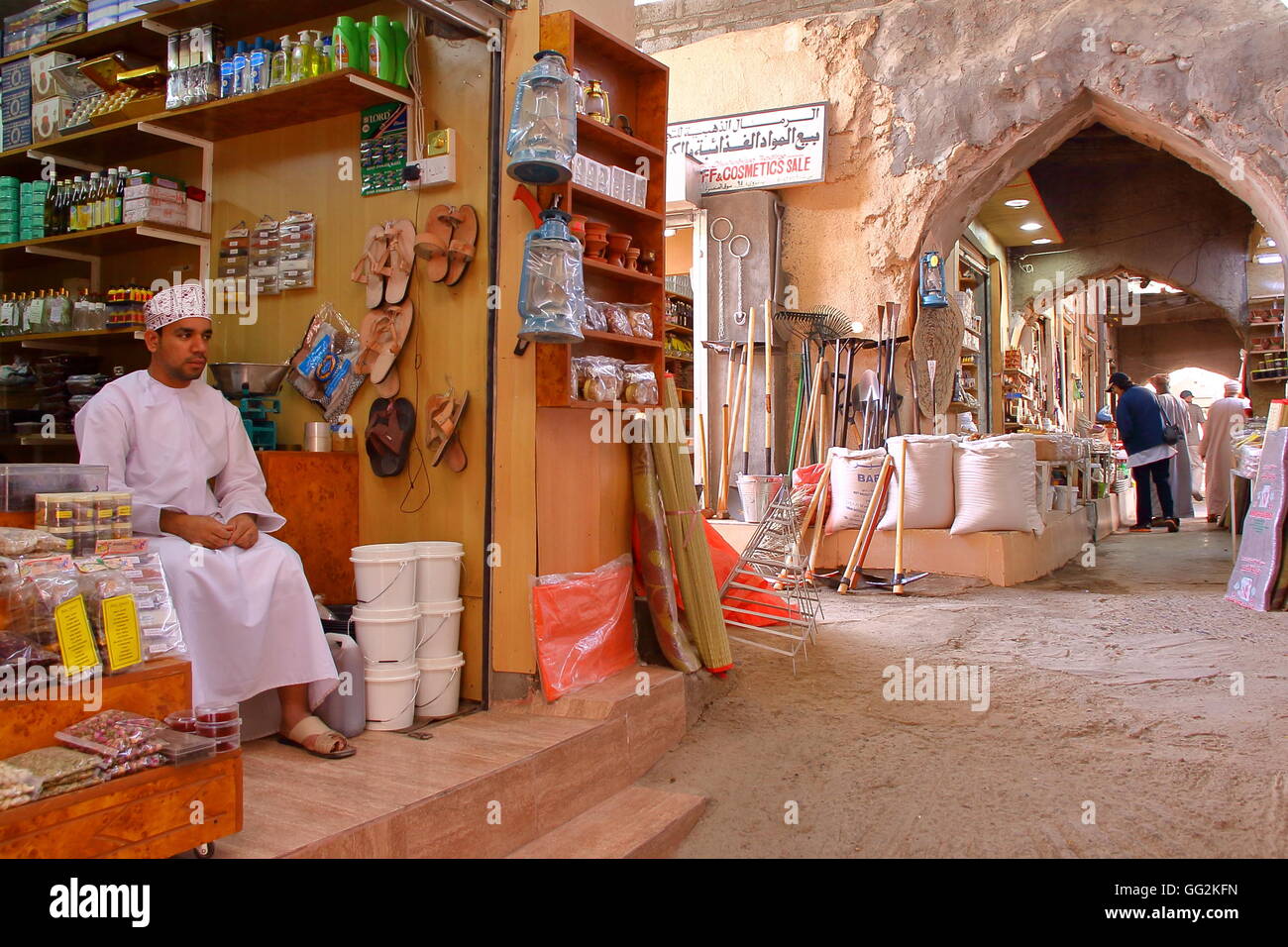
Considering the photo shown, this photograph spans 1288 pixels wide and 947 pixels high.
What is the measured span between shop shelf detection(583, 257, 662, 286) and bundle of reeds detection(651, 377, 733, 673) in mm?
411

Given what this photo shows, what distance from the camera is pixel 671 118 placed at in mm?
8312

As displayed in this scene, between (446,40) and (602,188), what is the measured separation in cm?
75

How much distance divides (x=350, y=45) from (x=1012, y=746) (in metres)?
3.37

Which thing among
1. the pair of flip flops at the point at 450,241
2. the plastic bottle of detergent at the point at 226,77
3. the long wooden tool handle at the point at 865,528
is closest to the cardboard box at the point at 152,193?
the plastic bottle of detergent at the point at 226,77

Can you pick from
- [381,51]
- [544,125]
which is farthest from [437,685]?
[381,51]

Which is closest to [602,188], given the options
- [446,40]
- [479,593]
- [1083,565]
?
[446,40]

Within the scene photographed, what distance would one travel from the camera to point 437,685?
10.4 ft

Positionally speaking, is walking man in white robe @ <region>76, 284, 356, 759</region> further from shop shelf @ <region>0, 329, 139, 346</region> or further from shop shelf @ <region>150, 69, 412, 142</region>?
shop shelf @ <region>0, 329, 139, 346</region>

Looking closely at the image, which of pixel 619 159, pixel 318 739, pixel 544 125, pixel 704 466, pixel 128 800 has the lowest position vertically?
pixel 318 739

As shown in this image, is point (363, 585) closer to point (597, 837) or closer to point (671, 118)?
point (597, 837)

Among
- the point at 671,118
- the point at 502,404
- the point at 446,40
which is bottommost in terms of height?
the point at 502,404

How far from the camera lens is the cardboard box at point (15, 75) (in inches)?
184

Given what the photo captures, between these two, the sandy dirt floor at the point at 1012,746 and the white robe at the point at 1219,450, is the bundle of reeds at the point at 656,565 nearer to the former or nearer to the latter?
the sandy dirt floor at the point at 1012,746

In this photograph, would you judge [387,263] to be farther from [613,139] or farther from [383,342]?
[613,139]
